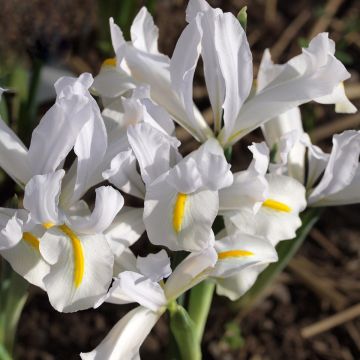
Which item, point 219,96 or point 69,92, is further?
point 219,96

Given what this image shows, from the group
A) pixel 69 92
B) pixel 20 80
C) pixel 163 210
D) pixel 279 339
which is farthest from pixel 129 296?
pixel 20 80

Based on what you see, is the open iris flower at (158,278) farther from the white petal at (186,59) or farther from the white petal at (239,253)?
the white petal at (186,59)

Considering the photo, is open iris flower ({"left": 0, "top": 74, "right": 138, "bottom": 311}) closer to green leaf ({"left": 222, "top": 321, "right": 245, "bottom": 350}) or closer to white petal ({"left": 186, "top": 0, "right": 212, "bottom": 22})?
white petal ({"left": 186, "top": 0, "right": 212, "bottom": 22})

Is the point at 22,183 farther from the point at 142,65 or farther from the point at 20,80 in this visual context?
the point at 20,80

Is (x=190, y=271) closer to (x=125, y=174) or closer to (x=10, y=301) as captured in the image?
(x=125, y=174)

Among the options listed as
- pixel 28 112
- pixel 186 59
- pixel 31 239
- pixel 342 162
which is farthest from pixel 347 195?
pixel 28 112

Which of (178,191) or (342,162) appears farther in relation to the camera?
(342,162)
